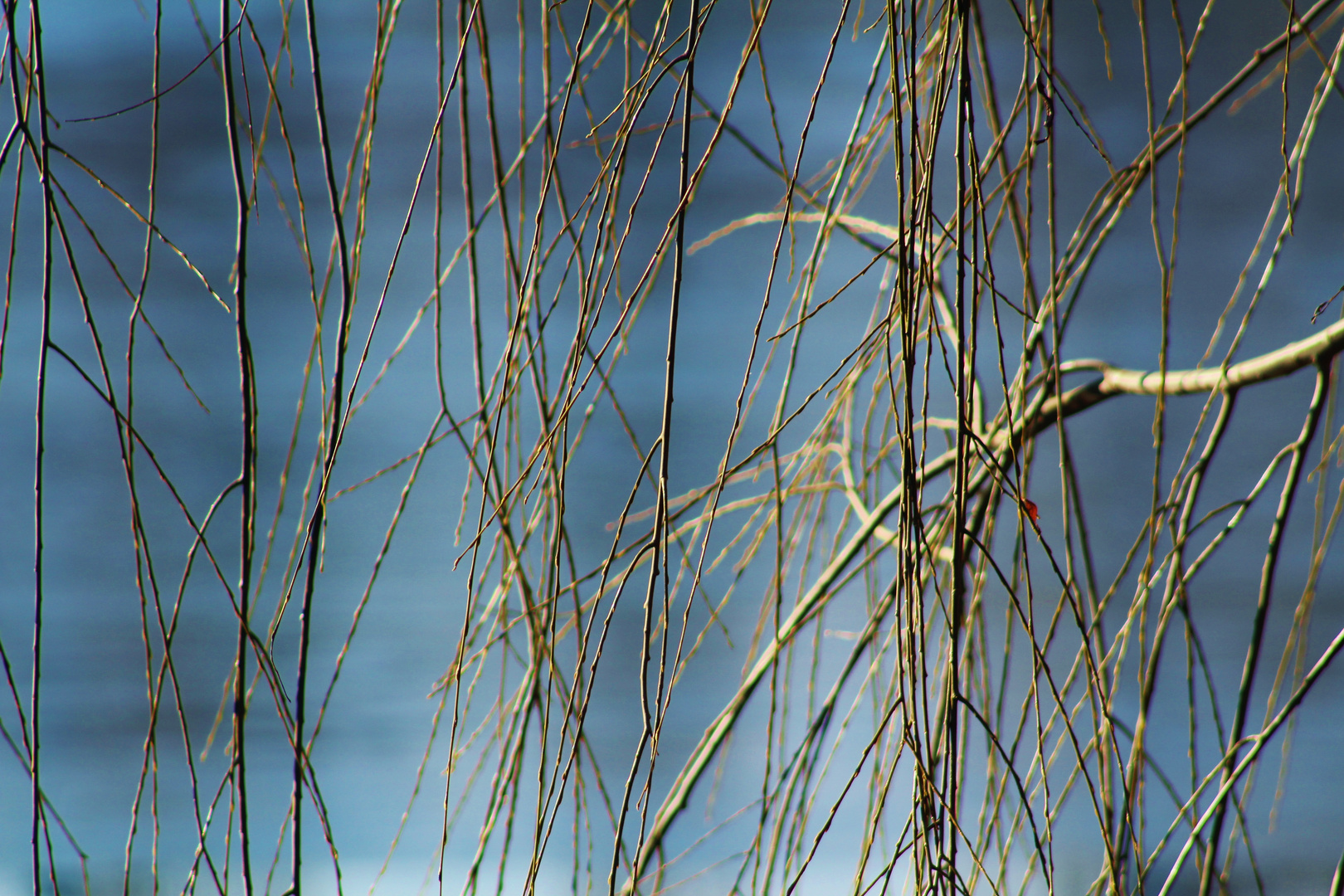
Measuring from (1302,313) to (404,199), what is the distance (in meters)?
1.33

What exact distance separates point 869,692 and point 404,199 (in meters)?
1.08

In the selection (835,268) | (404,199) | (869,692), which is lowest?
(869,692)

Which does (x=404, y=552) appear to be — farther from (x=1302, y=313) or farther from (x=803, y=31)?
(x=1302, y=313)

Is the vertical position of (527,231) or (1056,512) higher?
(527,231)

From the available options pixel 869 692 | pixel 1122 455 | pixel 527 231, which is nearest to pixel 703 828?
pixel 869 692

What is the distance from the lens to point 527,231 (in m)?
1.53

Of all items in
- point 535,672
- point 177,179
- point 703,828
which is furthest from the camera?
point 703,828

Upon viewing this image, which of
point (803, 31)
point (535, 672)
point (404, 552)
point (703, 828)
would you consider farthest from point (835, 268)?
point (535, 672)

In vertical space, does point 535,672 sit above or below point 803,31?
below

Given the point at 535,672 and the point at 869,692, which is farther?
the point at 869,692

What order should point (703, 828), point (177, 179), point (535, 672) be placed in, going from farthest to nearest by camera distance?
point (703, 828), point (177, 179), point (535, 672)

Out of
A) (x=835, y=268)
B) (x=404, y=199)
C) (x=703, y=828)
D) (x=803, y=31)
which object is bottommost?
(x=703, y=828)

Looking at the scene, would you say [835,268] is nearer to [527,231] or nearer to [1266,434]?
[527,231]

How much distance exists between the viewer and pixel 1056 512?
1572 millimetres
